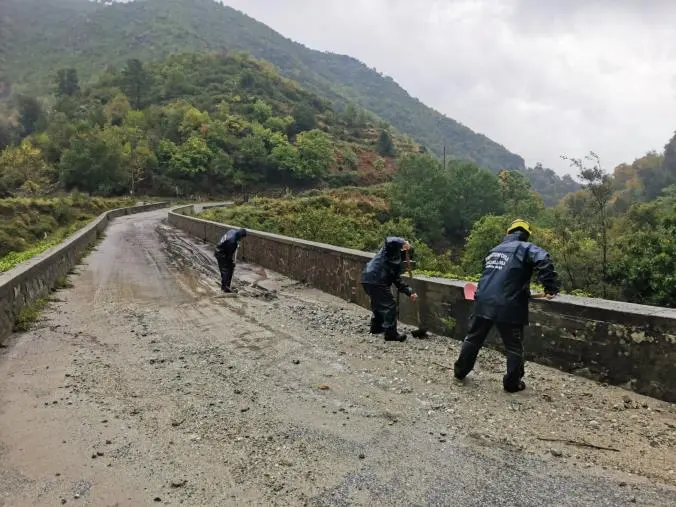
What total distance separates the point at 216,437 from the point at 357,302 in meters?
5.66

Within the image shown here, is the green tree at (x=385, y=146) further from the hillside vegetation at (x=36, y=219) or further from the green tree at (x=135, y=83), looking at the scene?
the hillside vegetation at (x=36, y=219)

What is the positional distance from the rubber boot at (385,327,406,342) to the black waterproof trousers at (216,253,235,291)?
16.0 ft

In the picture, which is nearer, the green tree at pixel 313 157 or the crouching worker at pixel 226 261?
the crouching worker at pixel 226 261

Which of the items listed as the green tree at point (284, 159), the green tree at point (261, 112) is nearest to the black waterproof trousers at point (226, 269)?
the green tree at point (284, 159)

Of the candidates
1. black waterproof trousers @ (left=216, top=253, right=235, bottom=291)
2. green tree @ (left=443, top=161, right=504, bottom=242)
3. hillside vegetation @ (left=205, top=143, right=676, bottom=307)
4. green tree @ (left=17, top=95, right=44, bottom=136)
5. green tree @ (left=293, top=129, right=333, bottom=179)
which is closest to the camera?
black waterproof trousers @ (left=216, top=253, right=235, bottom=291)

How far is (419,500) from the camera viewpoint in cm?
319

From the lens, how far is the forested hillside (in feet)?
205

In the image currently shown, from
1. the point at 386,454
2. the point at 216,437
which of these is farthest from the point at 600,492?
the point at 216,437

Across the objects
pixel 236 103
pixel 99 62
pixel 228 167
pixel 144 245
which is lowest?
pixel 144 245

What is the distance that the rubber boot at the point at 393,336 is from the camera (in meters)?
7.02

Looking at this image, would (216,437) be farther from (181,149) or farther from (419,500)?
Answer: (181,149)

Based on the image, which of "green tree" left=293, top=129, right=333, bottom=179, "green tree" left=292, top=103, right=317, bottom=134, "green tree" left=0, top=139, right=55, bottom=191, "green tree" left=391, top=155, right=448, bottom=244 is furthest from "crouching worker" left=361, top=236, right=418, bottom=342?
"green tree" left=292, top=103, right=317, bottom=134

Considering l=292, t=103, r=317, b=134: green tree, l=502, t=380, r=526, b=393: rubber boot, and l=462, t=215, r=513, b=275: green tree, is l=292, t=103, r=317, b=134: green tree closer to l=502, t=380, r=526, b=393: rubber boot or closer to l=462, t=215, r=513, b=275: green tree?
l=462, t=215, r=513, b=275: green tree

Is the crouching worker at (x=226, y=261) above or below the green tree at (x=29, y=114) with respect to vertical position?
below
